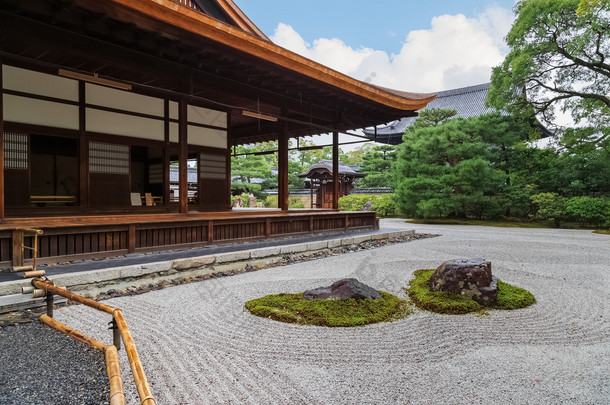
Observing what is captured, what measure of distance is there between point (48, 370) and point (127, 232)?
11.6 ft

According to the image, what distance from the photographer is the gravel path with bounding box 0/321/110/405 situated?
2271 mm

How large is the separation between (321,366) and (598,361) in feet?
7.40

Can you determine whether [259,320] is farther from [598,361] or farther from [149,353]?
[598,361]

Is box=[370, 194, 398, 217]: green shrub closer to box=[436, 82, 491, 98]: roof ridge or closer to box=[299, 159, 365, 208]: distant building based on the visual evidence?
box=[299, 159, 365, 208]: distant building

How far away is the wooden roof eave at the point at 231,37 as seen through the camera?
4850mm

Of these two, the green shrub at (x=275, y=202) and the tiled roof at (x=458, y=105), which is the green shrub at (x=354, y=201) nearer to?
the green shrub at (x=275, y=202)

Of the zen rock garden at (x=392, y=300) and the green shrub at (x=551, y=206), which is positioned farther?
the green shrub at (x=551, y=206)

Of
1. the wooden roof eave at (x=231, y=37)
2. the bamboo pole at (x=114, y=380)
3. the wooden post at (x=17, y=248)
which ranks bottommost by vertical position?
the bamboo pole at (x=114, y=380)

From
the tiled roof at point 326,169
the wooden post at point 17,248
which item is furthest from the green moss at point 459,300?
the tiled roof at point 326,169

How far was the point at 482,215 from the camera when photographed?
58.1 feet

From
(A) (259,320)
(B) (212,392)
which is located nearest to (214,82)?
(A) (259,320)

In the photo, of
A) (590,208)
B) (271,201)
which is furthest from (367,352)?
(271,201)

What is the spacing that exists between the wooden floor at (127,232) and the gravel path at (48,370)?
1.91 metres

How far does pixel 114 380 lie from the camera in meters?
1.91
